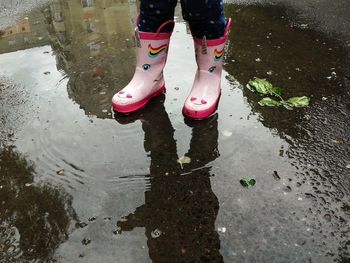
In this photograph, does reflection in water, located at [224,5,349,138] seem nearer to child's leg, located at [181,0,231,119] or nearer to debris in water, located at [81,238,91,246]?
child's leg, located at [181,0,231,119]

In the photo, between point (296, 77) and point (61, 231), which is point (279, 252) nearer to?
point (61, 231)

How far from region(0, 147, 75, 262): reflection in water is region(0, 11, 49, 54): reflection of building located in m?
1.40

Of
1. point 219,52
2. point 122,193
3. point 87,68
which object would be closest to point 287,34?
point 219,52

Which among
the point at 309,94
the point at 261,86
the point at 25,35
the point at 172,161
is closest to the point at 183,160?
the point at 172,161

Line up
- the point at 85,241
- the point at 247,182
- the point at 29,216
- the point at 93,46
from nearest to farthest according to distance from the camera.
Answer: the point at 85,241 < the point at 29,216 < the point at 247,182 < the point at 93,46

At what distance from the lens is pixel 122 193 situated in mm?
1506

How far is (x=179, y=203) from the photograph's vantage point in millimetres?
1452

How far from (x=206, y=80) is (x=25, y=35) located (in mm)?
1616

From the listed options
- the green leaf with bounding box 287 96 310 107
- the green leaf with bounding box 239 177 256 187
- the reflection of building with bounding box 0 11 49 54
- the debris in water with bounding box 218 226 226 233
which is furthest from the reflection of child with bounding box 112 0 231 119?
the reflection of building with bounding box 0 11 49 54

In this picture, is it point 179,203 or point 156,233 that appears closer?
point 156,233

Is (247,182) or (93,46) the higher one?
(247,182)

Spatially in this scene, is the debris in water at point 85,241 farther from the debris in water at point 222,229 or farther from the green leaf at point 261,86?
the green leaf at point 261,86

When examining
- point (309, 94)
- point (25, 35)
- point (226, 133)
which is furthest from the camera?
point (25, 35)

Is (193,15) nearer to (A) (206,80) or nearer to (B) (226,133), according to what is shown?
(A) (206,80)
